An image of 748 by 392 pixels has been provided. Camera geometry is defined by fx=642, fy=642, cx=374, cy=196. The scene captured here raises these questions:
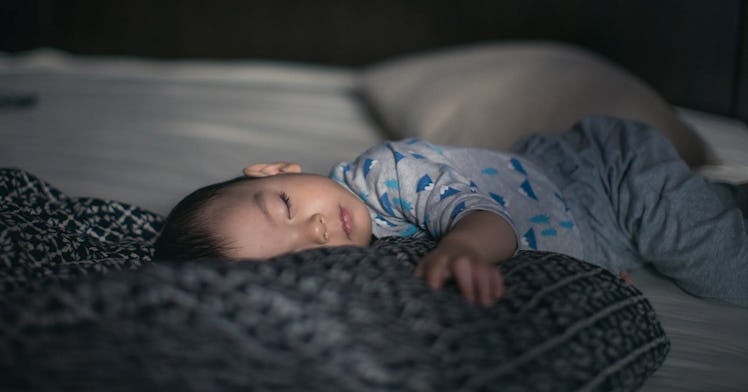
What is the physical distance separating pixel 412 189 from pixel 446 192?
61mm

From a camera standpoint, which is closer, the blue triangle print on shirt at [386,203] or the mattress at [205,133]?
the mattress at [205,133]

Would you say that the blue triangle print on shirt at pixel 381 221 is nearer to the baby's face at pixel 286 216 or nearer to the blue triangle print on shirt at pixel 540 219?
the baby's face at pixel 286 216

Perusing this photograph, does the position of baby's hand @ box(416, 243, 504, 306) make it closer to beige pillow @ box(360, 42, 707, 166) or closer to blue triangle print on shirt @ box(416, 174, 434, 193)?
blue triangle print on shirt @ box(416, 174, 434, 193)

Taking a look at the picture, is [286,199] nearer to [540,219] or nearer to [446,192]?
[446,192]

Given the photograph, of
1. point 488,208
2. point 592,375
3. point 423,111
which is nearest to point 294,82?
point 423,111

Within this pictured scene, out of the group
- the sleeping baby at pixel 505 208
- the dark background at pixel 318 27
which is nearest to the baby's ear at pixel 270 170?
the sleeping baby at pixel 505 208

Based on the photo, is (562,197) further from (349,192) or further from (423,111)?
(423,111)

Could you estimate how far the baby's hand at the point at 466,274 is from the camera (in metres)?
0.58

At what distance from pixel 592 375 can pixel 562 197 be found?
427 mm

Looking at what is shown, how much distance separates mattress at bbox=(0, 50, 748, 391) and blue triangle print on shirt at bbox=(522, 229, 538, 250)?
5.8 inches

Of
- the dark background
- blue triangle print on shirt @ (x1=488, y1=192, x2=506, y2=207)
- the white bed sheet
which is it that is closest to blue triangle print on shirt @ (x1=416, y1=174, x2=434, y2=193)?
blue triangle print on shirt @ (x1=488, y1=192, x2=506, y2=207)

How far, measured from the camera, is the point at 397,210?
2.82 ft

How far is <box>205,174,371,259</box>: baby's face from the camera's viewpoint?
731mm

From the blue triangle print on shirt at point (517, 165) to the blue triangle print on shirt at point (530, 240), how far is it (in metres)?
0.12
